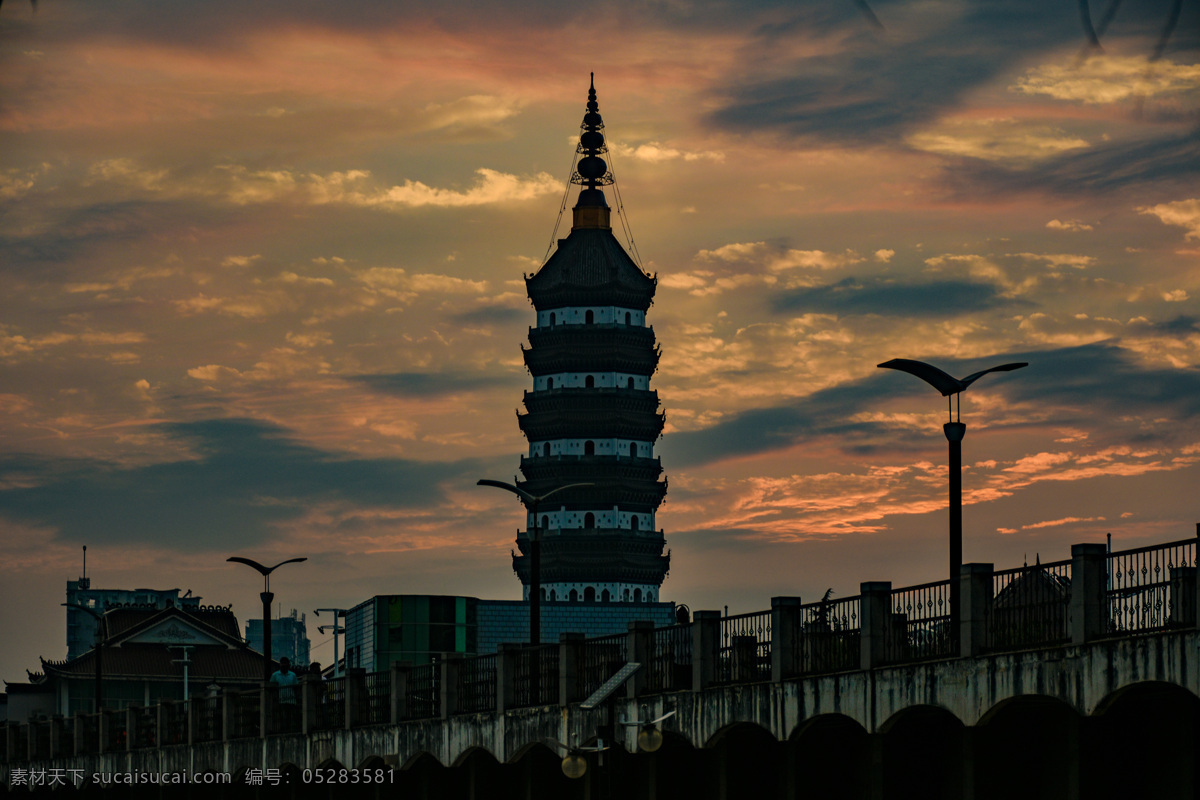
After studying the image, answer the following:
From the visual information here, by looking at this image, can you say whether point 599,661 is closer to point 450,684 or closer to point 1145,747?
point 450,684

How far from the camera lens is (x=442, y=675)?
45938mm

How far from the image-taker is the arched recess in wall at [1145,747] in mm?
30719

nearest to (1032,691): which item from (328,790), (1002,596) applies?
(1002,596)

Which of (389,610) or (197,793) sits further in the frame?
(389,610)

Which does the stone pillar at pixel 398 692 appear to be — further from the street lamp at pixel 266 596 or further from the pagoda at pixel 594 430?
the pagoda at pixel 594 430

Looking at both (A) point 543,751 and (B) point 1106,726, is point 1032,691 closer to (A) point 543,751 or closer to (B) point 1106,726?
(B) point 1106,726

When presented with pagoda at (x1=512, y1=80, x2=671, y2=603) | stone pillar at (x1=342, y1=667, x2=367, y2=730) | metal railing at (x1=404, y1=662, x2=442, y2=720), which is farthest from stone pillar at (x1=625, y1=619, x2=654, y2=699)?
pagoda at (x1=512, y1=80, x2=671, y2=603)

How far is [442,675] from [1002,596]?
773 inches

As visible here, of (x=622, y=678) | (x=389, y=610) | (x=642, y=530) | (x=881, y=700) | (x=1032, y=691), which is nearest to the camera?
(x=1032, y=691)

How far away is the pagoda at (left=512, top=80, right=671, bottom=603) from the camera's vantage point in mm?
178125

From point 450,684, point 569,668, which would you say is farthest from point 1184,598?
point 450,684

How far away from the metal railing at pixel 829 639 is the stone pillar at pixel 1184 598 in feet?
21.8

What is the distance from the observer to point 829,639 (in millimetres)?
33188

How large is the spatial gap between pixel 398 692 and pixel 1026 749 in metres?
19.7
